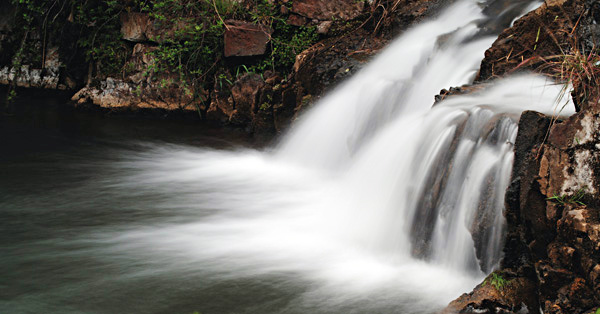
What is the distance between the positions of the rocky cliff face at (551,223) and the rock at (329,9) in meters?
4.02

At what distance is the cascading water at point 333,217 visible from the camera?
3252mm

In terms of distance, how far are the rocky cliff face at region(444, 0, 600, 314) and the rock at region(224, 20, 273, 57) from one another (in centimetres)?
429

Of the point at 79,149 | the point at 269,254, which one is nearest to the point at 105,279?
the point at 269,254

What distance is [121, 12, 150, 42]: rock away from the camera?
7613mm

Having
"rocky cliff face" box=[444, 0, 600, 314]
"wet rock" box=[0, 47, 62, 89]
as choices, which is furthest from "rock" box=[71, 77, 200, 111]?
"rocky cliff face" box=[444, 0, 600, 314]

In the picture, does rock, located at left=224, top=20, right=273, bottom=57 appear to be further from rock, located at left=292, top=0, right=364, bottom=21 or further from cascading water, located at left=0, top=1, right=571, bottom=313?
cascading water, located at left=0, top=1, right=571, bottom=313

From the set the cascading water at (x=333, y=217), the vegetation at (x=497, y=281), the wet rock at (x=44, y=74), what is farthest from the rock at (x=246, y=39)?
the vegetation at (x=497, y=281)

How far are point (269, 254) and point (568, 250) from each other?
1.88m

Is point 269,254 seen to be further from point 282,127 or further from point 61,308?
point 282,127

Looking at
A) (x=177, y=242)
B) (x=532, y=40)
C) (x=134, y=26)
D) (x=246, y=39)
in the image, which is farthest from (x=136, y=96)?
(x=532, y=40)

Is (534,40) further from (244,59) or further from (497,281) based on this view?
(244,59)

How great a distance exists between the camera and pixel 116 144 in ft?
21.7

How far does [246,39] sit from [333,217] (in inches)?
128

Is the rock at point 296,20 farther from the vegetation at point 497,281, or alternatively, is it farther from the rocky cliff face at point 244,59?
the vegetation at point 497,281
